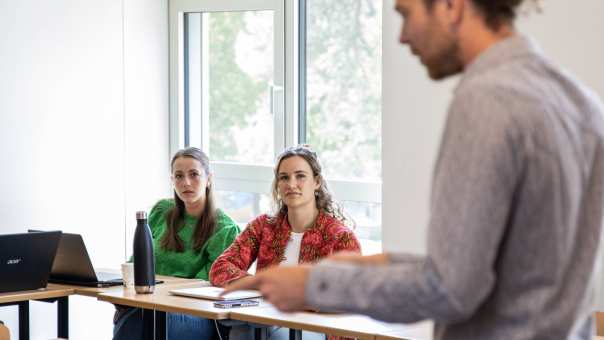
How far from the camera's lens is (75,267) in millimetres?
4102

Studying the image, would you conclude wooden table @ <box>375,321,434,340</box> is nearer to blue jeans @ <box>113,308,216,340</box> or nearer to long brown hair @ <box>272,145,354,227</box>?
long brown hair @ <box>272,145,354,227</box>

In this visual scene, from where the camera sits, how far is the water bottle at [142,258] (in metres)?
3.76

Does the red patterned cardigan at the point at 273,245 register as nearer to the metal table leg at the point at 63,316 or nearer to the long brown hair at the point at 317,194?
the long brown hair at the point at 317,194

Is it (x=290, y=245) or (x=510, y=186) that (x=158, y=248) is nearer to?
(x=290, y=245)

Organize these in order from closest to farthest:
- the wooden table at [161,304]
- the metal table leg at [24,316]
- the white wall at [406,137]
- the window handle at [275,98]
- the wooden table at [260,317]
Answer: the wooden table at [260,317] → the wooden table at [161,304] → the metal table leg at [24,316] → the white wall at [406,137] → the window handle at [275,98]

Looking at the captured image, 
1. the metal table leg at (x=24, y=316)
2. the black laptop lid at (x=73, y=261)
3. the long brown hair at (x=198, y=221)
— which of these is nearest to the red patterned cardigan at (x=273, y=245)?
the long brown hair at (x=198, y=221)

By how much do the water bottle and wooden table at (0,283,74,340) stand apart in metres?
0.39

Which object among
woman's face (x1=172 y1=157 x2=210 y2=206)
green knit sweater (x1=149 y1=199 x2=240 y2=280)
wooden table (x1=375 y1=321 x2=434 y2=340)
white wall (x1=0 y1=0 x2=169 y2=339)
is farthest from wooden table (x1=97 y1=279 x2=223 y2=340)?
white wall (x1=0 y1=0 x2=169 y2=339)

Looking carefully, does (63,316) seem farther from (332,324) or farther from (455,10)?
(455,10)

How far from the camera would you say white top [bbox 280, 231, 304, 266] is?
406 cm

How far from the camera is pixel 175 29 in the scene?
5.72 m

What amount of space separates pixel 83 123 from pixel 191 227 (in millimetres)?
1124

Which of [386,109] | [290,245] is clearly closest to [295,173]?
[290,245]

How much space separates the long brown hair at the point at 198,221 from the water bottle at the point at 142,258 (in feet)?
Result: 2.15
